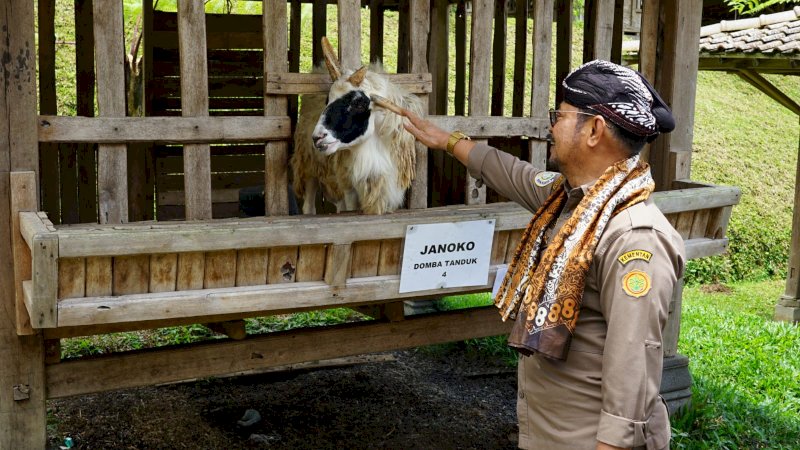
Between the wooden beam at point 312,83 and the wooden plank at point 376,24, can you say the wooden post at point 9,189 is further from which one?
the wooden plank at point 376,24

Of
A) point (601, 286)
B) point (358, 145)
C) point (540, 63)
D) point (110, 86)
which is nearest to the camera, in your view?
point (601, 286)

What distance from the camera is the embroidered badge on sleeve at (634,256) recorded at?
2562mm

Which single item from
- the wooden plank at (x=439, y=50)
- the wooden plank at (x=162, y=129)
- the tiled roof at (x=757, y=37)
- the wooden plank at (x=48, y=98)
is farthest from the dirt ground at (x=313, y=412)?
the tiled roof at (x=757, y=37)

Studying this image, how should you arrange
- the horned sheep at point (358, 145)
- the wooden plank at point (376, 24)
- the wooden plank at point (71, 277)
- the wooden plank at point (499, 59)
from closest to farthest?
the wooden plank at point (71, 277)
the horned sheep at point (358, 145)
the wooden plank at point (499, 59)
the wooden plank at point (376, 24)

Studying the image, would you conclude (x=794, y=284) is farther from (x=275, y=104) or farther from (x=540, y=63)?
(x=275, y=104)

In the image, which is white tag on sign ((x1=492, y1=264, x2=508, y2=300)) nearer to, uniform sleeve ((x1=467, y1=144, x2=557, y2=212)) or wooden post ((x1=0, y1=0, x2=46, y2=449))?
uniform sleeve ((x1=467, y1=144, x2=557, y2=212))

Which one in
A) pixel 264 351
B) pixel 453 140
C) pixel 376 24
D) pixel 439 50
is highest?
pixel 376 24

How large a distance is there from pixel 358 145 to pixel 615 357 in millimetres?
2158

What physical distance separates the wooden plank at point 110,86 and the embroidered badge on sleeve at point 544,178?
1.85 meters

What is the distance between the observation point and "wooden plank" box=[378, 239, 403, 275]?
13.0ft

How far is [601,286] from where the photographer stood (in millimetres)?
2652

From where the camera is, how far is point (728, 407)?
21.9 ft

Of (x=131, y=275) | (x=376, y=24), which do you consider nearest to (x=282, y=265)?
(x=131, y=275)

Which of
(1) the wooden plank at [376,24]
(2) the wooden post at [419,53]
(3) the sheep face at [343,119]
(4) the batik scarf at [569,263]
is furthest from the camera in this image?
(1) the wooden plank at [376,24]
